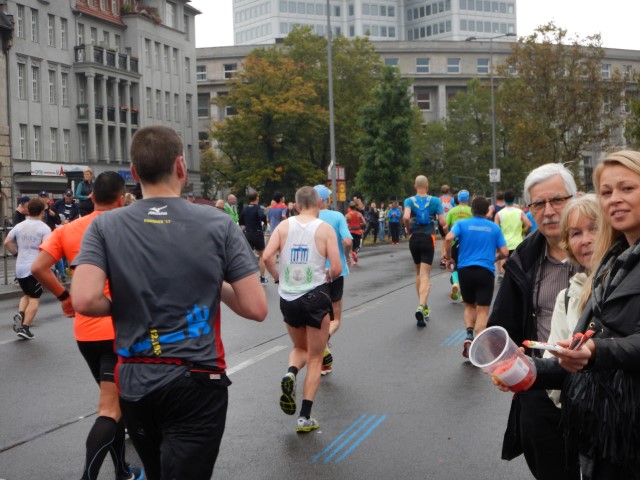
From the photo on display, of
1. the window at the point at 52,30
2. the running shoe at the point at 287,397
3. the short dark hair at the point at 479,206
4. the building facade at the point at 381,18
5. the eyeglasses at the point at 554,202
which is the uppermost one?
the building facade at the point at 381,18

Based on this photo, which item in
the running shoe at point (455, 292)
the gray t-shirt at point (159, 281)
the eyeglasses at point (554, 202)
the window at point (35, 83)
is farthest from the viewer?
the window at point (35, 83)

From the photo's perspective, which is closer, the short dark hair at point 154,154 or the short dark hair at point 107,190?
the short dark hair at point 154,154

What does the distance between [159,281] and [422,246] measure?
10.8 metres

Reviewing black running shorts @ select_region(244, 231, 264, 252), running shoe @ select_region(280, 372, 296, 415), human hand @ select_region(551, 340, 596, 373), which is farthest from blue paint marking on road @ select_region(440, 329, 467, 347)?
black running shorts @ select_region(244, 231, 264, 252)

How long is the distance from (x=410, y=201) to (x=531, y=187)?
31.2 feet

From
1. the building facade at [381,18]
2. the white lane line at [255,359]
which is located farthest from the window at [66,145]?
the building facade at [381,18]

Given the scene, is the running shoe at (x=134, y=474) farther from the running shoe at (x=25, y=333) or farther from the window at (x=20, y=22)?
the window at (x=20, y=22)

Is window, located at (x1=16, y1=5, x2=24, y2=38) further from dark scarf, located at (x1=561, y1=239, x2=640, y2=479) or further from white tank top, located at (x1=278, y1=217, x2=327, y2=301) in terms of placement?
dark scarf, located at (x1=561, y1=239, x2=640, y2=479)

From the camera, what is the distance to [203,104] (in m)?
96.6

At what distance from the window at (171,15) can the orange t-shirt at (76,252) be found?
65.3 m

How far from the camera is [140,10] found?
6438 centimetres

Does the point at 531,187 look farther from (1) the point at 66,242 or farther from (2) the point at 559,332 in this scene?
(1) the point at 66,242

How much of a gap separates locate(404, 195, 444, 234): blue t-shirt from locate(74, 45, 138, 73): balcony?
47.0m

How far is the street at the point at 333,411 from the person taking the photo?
250 inches
